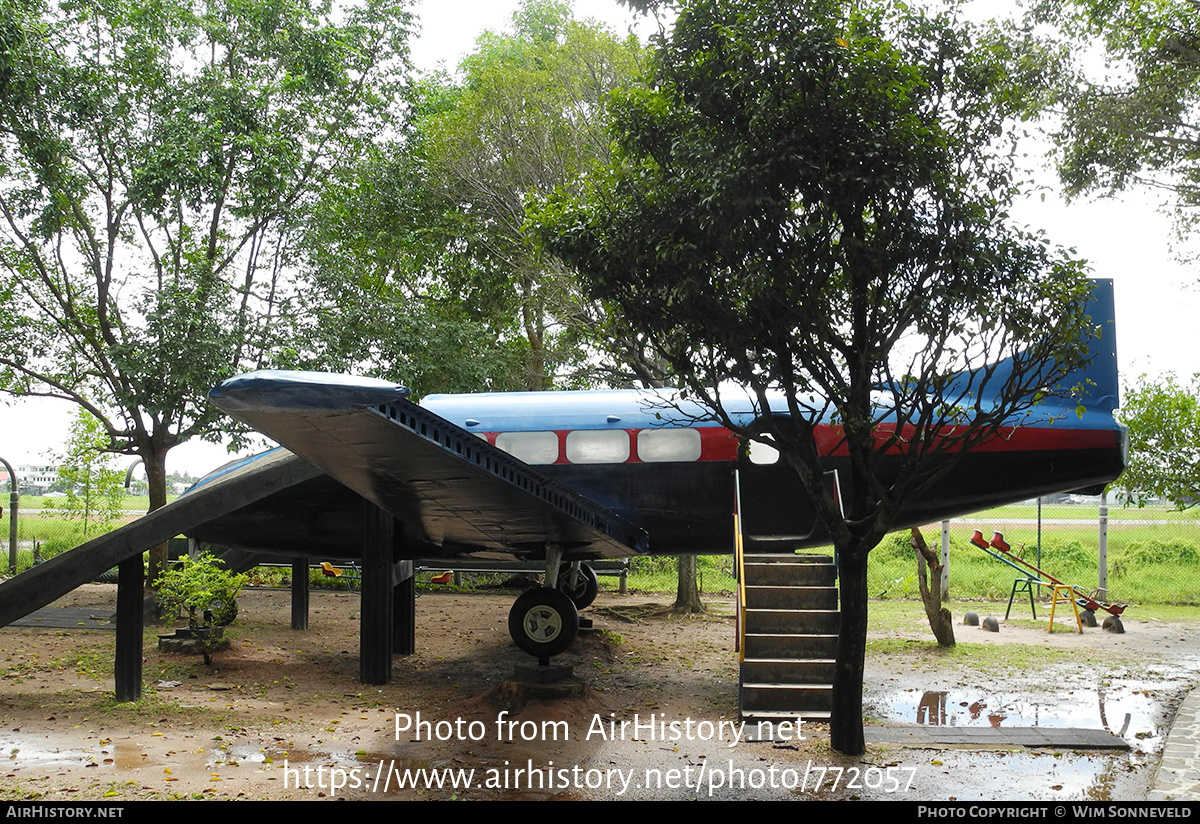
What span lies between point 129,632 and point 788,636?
7140 mm

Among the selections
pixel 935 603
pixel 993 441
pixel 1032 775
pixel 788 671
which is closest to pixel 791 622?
pixel 788 671

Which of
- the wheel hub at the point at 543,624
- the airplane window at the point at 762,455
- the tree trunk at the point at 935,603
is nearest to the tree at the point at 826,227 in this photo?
the airplane window at the point at 762,455

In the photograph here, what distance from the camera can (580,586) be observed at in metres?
15.3

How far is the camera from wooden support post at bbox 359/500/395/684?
1118cm

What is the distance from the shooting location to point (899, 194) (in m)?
7.37

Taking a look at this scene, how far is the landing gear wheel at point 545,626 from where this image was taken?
10852 mm

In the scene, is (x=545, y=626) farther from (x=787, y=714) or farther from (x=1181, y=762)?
(x=1181, y=762)

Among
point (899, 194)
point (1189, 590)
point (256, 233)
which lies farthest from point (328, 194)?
point (1189, 590)

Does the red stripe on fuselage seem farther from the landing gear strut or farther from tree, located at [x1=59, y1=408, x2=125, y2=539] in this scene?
tree, located at [x1=59, y1=408, x2=125, y2=539]

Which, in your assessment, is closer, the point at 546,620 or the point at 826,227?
the point at 826,227

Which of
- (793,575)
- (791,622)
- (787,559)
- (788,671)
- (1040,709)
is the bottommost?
(1040,709)

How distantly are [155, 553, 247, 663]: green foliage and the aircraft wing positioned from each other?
2548 mm

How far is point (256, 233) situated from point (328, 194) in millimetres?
1789

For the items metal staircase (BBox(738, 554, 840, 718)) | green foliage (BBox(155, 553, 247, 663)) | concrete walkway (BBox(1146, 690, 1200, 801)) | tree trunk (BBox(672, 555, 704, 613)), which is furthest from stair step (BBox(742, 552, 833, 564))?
tree trunk (BBox(672, 555, 704, 613))
